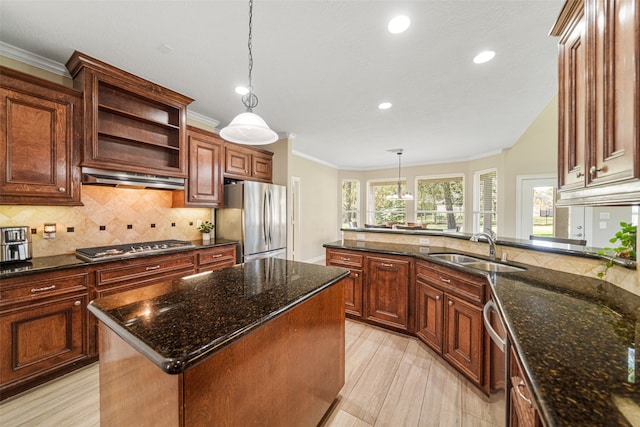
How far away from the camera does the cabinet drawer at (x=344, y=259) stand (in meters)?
2.85

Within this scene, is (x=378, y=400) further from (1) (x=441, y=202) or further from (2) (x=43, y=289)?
(1) (x=441, y=202)

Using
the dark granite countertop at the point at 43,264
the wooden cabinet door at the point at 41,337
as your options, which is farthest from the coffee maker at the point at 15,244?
the wooden cabinet door at the point at 41,337

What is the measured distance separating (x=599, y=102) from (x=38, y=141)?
3608 millimetres

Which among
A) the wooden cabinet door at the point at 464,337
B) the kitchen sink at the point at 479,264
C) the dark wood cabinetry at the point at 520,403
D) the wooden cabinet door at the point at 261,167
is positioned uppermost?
the wooden cabinet door at the point at 261,167

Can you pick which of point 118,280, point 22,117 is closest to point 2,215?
point 22,117

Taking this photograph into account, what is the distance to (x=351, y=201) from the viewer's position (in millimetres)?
7578

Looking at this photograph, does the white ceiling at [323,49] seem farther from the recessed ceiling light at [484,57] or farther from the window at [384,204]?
the window at [384,204]

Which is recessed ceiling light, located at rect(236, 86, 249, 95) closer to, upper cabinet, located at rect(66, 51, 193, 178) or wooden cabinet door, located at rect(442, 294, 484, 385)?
upper cabinet, located at rect(66, 51, 193, 178)

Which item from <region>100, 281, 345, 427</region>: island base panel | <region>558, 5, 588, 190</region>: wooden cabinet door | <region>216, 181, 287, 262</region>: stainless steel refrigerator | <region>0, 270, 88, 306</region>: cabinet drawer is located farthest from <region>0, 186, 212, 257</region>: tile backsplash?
<region>558, 5, 588, 190</region>: wooden cabinet door

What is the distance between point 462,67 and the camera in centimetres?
228

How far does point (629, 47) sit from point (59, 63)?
383 cm

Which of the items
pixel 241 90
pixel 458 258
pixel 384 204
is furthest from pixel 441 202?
pixel 241 90

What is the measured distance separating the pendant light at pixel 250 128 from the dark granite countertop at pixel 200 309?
99 centimetres

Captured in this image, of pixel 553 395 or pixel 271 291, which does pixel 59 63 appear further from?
pixel 553 395
